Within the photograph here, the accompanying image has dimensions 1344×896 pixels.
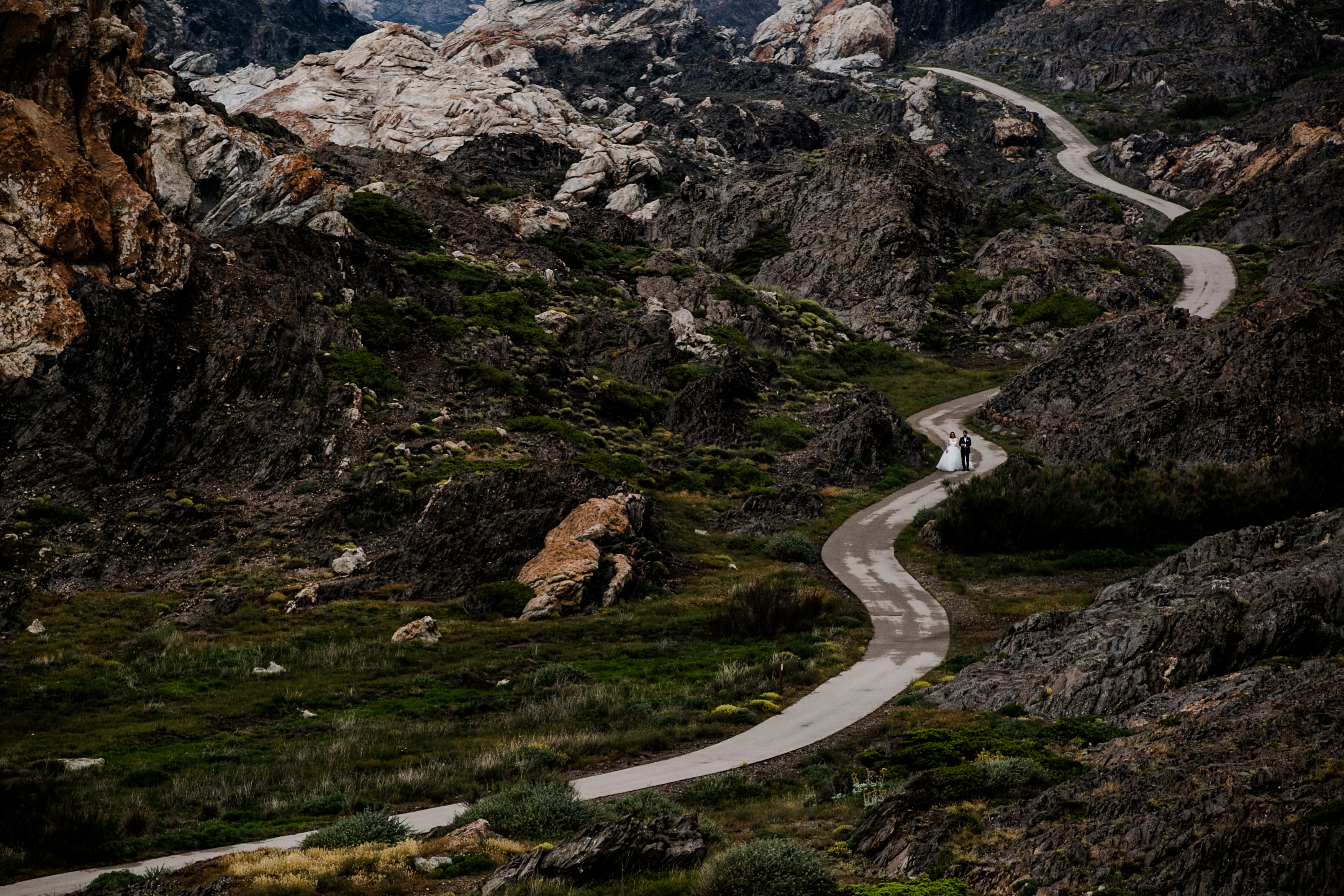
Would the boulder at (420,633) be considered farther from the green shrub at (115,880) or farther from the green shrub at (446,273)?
the green shrub at (446,273)

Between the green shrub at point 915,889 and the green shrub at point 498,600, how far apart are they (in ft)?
77.9

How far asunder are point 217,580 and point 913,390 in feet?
180

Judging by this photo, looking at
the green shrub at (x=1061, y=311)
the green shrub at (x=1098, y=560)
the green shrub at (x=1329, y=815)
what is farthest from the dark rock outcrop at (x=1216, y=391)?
the green shrub at (x=1329, y=815)

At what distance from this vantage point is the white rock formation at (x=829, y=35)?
179 meters

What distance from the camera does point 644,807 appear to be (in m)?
15.0

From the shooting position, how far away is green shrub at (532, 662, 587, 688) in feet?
82.9

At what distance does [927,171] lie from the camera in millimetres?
100625

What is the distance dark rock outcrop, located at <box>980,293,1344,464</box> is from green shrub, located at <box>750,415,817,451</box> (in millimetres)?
14404

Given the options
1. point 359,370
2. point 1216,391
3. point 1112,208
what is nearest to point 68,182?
point 359,370

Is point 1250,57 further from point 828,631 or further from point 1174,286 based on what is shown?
point 828,631

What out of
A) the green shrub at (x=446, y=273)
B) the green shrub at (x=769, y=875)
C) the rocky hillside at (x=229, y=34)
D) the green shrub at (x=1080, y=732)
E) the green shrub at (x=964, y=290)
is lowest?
the green shrub at (x=1080, y=732)

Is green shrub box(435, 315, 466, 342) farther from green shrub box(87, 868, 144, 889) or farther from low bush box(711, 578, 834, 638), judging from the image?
green shrub box(87, 868, 144, 889)

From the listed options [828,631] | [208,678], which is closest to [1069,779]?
[828,631]

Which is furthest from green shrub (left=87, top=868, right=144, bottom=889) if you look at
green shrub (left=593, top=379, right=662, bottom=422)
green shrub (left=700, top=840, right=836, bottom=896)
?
green shrub (left=593, top=379, right=662, bottom=422)
